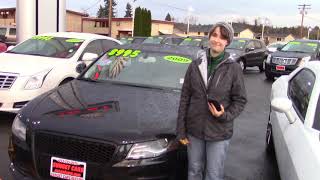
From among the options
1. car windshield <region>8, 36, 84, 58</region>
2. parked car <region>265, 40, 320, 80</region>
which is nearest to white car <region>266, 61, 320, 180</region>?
car windshield <region>8, 36, 84, 58</region>

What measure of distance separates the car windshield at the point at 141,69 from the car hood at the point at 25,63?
174cm

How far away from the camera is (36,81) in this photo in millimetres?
6734

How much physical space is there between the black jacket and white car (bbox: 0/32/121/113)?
12.8 feet

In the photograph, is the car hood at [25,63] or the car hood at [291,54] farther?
the car hood at [291,54]

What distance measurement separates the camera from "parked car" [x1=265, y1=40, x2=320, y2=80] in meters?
15.4

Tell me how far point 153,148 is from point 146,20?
116 feet

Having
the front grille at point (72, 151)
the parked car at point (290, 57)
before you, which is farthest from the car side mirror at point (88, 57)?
the parked car at point (290, 57)

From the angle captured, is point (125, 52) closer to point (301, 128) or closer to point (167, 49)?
point (167, 49)

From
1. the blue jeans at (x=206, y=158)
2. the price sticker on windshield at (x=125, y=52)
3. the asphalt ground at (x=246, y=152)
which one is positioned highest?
the price sticker on windshield at (x=125, y=52)

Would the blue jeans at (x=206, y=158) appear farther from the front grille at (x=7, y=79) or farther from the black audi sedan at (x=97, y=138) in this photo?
the front grille at (x=7, y=79)

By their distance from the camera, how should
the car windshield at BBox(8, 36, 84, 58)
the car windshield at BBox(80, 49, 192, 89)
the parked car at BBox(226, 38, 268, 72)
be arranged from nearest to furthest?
the car windshield at BBox(80, 49, 192, 89) < the car windshield at BBox(8, 36, 84, 58) < the parked car at BBox(226, 38, 268, 72)

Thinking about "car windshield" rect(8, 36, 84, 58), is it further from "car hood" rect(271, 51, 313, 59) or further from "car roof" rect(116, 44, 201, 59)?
"car hood" rect(271, 51, 313, 59)

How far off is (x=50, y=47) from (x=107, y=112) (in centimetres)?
469

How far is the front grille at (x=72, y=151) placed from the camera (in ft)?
11.0
